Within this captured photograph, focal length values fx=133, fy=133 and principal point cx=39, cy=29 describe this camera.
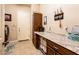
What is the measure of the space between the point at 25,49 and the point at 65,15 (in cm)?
90

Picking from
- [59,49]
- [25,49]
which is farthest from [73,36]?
[25,49]

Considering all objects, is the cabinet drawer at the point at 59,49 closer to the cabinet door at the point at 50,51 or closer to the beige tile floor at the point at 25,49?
the cabinet door at the point at 50,51

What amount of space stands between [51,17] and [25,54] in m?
0.74

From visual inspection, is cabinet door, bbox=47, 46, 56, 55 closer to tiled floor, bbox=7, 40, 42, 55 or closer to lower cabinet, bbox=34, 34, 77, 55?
lower cabinet, bbox=34, 34, 77, 55

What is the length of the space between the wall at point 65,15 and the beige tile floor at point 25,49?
0.37 meters

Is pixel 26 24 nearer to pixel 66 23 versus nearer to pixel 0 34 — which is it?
pixel 0 34

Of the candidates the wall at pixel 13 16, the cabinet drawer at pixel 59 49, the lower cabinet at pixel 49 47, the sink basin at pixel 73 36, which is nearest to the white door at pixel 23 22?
the wall at pixel 13 16

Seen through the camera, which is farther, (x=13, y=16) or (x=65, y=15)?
(x=65, y=15)

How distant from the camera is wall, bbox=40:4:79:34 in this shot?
1.98m

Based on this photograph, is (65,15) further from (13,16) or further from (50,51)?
(13,16)

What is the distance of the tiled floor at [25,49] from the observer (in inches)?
75.7

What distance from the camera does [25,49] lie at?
1.96 meters

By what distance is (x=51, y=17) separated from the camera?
7.18 ft

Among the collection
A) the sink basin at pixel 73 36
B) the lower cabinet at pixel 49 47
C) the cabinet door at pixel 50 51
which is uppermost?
the sink basin at pixel 73 36
